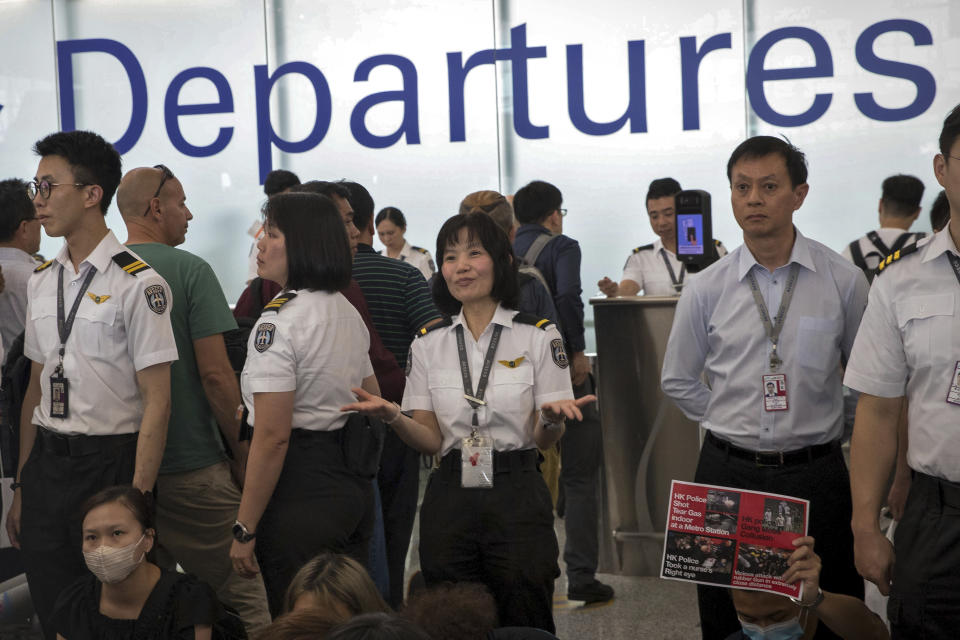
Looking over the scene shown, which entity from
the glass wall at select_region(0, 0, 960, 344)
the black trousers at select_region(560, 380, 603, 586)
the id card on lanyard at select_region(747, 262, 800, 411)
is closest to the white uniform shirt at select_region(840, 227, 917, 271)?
the glass wall at select_region(0, 0, 960, 344)

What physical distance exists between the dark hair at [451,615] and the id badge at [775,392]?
3.64 ft

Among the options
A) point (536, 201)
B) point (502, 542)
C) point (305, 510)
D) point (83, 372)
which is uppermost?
point (536, 201)

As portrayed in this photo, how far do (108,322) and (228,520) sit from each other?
715 millimetres

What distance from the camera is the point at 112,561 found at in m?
2.40

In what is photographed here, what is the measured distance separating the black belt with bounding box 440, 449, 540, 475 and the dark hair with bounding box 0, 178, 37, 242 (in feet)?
7.28

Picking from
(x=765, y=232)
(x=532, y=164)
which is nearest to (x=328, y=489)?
(x=765, y=232)

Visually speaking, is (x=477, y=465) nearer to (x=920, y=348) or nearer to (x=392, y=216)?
(x=920, y=348)

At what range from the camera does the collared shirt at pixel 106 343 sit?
2533 millimetres

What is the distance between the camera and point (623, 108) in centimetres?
750

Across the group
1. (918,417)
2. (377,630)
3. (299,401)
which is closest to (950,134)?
(918,417)

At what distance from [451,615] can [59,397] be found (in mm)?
1372

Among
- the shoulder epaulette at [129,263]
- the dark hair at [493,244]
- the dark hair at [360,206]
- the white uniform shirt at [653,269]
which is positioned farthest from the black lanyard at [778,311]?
the white uniform shirt at [653,269]

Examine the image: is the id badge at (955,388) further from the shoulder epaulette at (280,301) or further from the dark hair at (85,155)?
the dark hair at (85,155)

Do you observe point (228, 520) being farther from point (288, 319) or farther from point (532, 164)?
point (532, 164)
